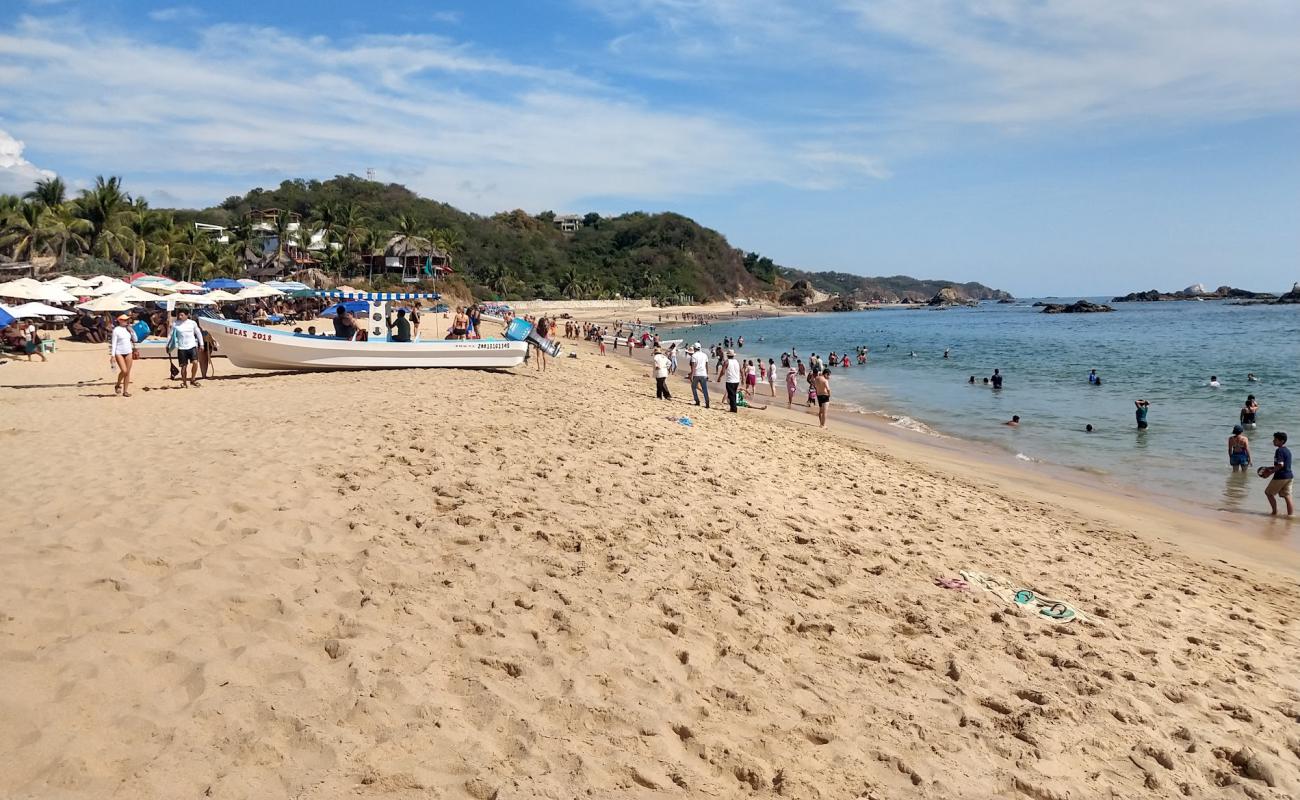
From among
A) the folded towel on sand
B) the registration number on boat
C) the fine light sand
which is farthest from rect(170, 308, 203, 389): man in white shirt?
the folded towel on sand

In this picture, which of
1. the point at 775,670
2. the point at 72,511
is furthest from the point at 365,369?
the point at 775,670

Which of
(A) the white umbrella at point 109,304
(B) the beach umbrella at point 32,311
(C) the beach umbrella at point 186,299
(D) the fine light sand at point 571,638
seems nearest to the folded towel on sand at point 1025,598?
(D) the fine light sand at point 571,638

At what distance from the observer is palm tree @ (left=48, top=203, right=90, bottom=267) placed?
3869 centimetres

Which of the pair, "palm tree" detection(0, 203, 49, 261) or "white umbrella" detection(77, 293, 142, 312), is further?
"palm tree" detection(0, 203, 49, 261)

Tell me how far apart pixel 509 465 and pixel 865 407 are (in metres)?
16.6

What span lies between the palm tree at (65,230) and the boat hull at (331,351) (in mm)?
31390

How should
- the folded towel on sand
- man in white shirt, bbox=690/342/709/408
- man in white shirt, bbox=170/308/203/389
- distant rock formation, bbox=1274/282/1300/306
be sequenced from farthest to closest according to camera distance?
1. distant rock formation, bbox=1274/282/1300/306
2. man in white shirt, bbox=690/342/709/408
3. man in white shirt, bbox=170/308/203/389
4. the folded towel on sand

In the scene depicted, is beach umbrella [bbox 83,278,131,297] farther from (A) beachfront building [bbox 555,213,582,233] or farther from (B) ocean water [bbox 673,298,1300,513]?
(A) beachfront building [bbox 555,213,582,233]

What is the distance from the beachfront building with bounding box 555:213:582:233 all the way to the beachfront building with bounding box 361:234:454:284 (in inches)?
2832

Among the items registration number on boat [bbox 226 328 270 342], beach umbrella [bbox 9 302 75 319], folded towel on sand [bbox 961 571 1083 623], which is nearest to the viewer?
folded towel on sand [bbox 961 571 1083 623]

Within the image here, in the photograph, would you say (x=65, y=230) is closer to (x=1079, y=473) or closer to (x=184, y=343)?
(x=184, y=343)

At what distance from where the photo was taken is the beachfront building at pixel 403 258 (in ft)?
220

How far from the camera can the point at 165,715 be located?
3.21m

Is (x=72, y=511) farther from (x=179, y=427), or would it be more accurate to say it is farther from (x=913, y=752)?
(x=913, y=752)
